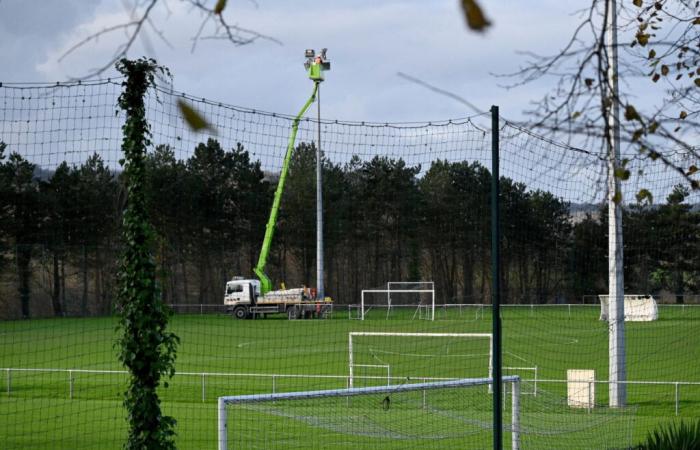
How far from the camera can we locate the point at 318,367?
24203 mm

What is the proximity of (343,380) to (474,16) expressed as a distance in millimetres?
18647

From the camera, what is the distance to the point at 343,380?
20391mm

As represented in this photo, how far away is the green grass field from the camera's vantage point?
1262 cm

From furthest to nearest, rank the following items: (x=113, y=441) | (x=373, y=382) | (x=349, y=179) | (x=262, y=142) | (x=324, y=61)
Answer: (x=349, y=179) < (x=324, y=61) < (x=373, y=382) < (x=113, y=441) < (x=262, y=142)

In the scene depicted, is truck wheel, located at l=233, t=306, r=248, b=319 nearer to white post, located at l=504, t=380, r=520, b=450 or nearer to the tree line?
the tree line

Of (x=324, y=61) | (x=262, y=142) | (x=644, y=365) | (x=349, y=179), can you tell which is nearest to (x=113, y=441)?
(x=262, y=142)

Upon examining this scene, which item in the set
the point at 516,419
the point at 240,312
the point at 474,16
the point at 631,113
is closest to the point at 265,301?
the point at 240,312

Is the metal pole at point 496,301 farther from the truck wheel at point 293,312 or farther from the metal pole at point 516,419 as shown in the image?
the truck wheel at point 293,312

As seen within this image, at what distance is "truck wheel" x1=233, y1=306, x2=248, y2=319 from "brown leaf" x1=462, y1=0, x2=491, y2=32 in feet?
147

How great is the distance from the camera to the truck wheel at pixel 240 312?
46438 mm

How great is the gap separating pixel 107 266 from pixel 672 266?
3082 centimetres

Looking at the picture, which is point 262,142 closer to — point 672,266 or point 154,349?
point 154,349

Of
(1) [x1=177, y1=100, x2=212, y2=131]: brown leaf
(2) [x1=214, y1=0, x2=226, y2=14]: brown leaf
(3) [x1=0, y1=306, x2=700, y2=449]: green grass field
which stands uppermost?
(2) [x1=214, y1=0, x2=226, y2=14]: brown leaf

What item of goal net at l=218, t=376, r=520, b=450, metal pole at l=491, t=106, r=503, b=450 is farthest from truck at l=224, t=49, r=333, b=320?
metal pole at l=491, t=106, r=503, b=450
